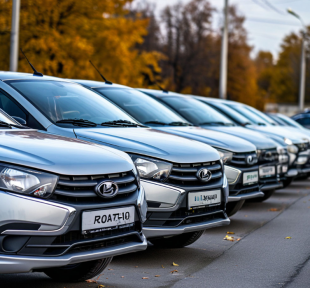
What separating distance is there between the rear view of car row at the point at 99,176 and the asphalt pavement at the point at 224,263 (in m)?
0.23

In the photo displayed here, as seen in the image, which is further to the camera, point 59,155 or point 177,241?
point 177,241

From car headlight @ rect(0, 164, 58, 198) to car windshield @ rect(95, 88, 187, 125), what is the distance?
3694 millimetres

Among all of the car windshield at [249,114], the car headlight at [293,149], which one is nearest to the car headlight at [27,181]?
the car headlight at [293,149]

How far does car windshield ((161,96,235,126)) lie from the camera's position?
924 cm

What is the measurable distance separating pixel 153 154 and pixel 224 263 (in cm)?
127

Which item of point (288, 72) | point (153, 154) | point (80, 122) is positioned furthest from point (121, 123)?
point (288, 72)

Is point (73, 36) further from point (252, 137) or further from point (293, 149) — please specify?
point (252, 137)

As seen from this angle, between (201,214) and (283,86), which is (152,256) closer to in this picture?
(201,214)

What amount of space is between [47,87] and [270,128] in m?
6.60

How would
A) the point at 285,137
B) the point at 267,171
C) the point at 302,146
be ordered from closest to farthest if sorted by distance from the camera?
1. the point at 267,171
2. the point at 285,137
3. the point at 302,146

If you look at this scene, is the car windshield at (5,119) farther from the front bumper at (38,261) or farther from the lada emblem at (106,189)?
the front bumper at (38,261)

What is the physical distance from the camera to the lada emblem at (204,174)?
5.23 metres

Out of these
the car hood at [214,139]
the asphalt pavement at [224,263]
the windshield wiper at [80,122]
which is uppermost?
the windshield wiper at [80,122]

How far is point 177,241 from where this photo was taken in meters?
5.99
